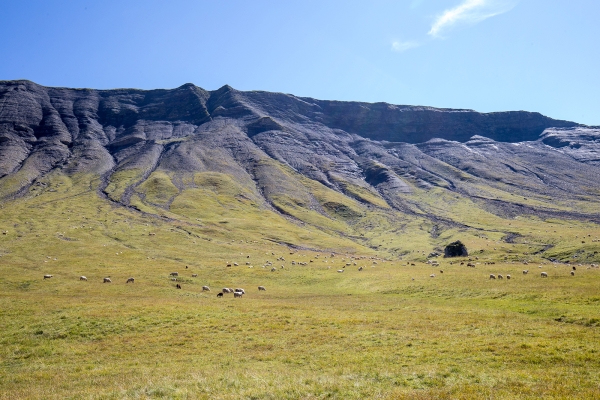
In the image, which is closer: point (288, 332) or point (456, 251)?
point (288, 332)

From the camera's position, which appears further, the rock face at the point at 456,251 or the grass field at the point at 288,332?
the rock face at the point at 456,251

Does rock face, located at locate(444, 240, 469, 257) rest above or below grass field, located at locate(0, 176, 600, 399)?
below

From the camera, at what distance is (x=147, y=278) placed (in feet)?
188

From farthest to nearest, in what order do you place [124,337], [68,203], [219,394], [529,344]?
1. [68,203]
2. [124,337]
3. [529,344]
4. [219,394]

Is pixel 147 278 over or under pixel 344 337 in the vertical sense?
under

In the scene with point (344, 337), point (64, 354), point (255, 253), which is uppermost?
point (344, 337)

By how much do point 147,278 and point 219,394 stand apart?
47.1 m

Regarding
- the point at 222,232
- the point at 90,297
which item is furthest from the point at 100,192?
the point at 90,297

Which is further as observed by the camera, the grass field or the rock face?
the rock face

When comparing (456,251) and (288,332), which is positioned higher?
(288,332)

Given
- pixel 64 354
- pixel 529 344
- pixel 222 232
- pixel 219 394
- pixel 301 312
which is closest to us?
pixel 219 394

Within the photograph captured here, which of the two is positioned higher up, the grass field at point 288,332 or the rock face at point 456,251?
the grass field at point 288,332

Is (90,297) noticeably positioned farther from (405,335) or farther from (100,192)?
(100,192)

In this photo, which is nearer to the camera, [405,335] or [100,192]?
[405,335]
